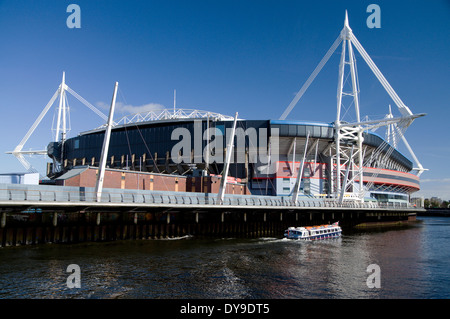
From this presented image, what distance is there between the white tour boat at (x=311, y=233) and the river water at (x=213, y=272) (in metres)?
10.5

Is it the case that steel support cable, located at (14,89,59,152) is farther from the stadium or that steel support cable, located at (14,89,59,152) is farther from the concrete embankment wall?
the concrete embankment wall

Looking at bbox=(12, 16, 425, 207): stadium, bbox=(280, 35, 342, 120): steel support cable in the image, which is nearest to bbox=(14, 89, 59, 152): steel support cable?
bbox=(12, 16, 425, 207): stadium

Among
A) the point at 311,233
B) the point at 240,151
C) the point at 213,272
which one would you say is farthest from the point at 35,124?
the point at 213,272

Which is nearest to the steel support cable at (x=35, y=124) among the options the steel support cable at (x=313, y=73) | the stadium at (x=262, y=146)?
the stadium at (x=262, y=146)

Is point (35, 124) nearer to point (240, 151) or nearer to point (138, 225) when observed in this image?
point (240, 151)

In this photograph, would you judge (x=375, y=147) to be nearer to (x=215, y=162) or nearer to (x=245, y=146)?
(x=245, y=146)

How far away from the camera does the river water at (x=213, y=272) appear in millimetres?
23438

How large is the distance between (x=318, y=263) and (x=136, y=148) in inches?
2658

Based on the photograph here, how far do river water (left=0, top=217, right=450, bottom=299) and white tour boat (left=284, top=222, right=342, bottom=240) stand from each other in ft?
34.6

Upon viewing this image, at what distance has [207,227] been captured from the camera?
5378 centimetres

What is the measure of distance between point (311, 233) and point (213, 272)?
3074 cm

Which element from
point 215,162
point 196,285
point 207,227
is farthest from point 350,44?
point 196,285

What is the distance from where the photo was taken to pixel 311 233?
2196 inches

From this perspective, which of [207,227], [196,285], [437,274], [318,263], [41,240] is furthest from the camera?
[207,227]
